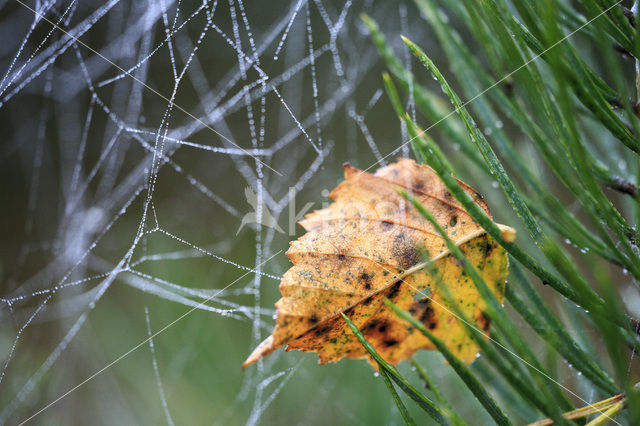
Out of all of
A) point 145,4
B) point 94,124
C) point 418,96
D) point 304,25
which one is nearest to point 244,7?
point 304,25

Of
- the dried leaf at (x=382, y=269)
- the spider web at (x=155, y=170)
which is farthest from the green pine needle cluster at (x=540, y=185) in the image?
the spider web at (x=155, y=170)

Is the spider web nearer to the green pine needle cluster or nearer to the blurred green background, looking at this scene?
the blurred green background

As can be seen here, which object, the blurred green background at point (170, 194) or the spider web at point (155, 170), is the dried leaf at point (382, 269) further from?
the spider web at point (155, 170)

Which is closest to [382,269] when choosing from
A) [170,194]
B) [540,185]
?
[540,185]

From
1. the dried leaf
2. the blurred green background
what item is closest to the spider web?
the blurred green background

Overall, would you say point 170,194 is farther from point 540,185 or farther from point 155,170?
point 540,185
